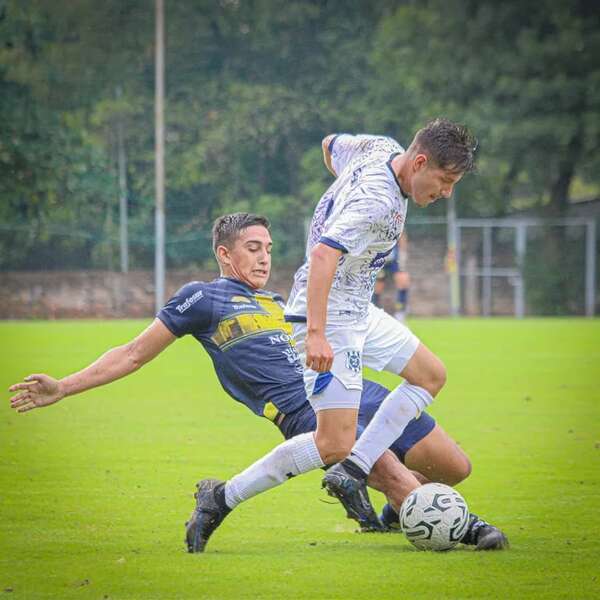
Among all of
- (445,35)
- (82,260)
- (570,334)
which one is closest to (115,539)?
(570,334)

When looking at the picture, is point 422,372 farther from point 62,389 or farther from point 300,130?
point 300,130

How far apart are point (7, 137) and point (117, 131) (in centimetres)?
1575

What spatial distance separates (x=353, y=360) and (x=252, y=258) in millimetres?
846

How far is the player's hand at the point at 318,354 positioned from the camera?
18.6ft

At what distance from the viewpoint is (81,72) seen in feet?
125

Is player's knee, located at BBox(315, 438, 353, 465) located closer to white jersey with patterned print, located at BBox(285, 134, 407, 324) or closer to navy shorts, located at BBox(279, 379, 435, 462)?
navy shorts, located at BBox(279, 379, 435, 462)

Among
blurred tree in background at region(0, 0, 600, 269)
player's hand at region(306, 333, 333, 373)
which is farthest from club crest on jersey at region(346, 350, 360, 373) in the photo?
blurred tree in background at region(0, 0, 600, 269)

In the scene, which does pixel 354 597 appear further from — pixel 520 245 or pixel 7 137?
pixel 520 245

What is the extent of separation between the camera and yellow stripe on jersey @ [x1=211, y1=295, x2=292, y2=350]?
6.50 m

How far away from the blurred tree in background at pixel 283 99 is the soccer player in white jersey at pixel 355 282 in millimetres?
26133

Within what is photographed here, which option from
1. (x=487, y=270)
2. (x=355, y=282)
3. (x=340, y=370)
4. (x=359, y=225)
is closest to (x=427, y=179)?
(x=359, y=225)

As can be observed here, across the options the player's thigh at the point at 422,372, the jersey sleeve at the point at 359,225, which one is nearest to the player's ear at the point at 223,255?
the jersey sleeve at the point at 359,225

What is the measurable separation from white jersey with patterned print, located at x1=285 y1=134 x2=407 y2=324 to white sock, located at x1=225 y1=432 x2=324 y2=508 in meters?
0.62

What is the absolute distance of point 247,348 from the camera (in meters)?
6.52
